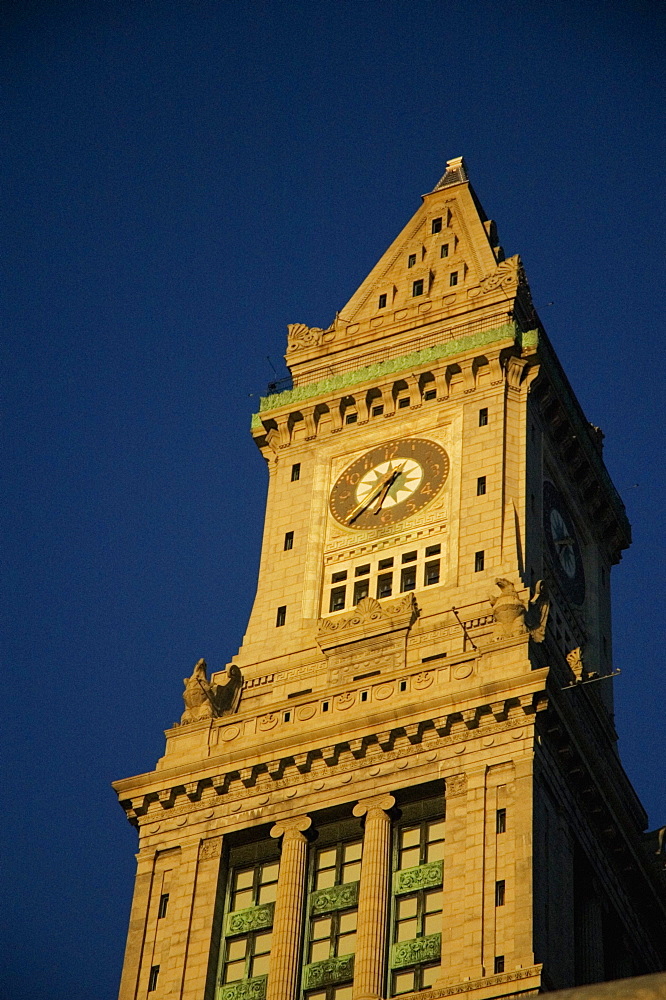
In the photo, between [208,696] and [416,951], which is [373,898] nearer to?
[416,951]

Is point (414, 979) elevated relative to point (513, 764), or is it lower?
lower

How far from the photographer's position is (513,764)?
85.4 m

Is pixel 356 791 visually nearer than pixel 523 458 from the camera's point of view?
Yes

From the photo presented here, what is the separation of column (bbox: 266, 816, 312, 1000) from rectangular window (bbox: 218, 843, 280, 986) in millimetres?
765

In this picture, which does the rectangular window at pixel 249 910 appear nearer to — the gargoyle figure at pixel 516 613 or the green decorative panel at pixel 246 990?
the green decorative panel at pixel 246 990

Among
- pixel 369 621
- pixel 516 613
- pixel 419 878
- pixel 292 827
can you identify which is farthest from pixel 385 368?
pixel 419 878

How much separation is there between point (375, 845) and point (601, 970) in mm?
9794

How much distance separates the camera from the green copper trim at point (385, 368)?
10531cm

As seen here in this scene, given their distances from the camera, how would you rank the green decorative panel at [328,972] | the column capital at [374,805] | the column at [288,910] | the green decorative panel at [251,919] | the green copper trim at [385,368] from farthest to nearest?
the green copper trim at [385,368]
the column capital at [374,805]
the green decorative panel at [251,919]
the column at [288,910]
the green decorative panel at [328,972]

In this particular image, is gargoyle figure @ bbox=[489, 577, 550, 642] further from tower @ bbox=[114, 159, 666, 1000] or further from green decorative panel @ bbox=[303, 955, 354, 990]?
green decorative panel @ bbox=[303, 955, 354, 990]

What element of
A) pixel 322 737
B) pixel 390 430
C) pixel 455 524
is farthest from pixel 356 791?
pixel 390 430

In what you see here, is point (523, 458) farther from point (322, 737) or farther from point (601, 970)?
point (601, 970)

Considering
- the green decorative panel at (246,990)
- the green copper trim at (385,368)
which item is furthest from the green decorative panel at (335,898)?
the green copper trim at (385,368)

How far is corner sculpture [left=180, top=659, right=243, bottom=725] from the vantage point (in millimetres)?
94750
